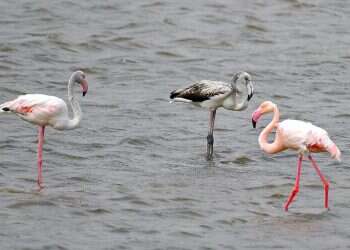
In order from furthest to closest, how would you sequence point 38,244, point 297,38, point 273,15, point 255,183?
1. point 273,15
2. point 297,38
3. point 255,183
4. point 38,244

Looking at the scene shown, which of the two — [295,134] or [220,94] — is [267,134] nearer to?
[295,134]

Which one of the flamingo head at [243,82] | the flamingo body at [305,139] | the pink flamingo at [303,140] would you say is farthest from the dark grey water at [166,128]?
the flamingo head at [243,82]

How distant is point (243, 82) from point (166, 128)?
5.02 feet

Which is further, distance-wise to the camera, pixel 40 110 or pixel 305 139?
pixel 40 110

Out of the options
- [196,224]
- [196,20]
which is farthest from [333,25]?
[196,224]

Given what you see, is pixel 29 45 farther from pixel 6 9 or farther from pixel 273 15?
pixel 273 15

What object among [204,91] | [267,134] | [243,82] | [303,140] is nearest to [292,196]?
[303,140]

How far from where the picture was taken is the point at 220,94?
1390 cm

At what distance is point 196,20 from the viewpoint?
70.0 feet

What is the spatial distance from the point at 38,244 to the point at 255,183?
139 inches

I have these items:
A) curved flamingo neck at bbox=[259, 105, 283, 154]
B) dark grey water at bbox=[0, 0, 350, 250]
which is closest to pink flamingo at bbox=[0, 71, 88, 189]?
dark grey water at bbox=[0, 0, 350, 250]

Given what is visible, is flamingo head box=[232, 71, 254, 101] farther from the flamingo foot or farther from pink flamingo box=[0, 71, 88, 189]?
the flamingo foot

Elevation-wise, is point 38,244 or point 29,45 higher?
point 29,45

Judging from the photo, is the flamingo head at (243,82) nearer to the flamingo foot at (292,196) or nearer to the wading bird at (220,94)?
the wading bird at (220,94)
